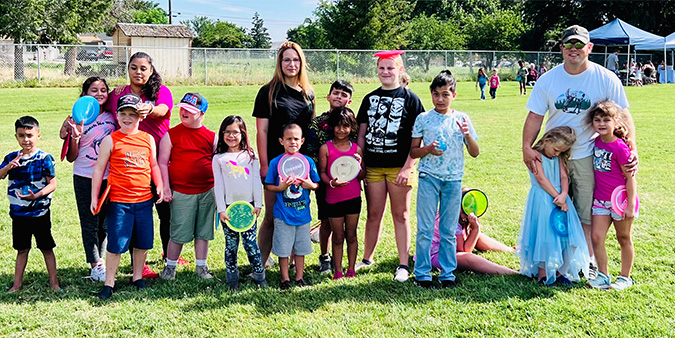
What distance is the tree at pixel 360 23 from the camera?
3978cm

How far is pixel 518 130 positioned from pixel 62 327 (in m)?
11.7

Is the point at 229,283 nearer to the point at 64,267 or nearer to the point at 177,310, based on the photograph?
the point at 177,310

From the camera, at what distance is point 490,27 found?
4731 cm

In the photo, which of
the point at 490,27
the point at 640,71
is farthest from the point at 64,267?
the point at 490,27

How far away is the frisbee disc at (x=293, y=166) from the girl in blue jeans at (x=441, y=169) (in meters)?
0.83

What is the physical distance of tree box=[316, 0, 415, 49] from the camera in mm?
39781

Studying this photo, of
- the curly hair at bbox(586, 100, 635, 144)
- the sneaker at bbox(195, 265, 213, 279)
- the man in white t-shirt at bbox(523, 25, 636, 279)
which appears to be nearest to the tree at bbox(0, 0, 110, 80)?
the sneaker at bbox(195, 265, 213, 279)

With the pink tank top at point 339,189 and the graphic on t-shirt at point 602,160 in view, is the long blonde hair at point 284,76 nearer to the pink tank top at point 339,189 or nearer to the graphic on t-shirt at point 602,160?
the pink tank top at point 339,189

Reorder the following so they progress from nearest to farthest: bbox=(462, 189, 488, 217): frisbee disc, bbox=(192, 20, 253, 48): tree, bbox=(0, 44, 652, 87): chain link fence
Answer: bbox=(462, 189, 488, 217): frisbee disc
bbox=(0, 44, 652, 87): chain link fence
bbox=(192, 20, 253, 48): tree

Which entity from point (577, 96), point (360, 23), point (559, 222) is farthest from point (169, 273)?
point (360, 23)

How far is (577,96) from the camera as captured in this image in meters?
4.25

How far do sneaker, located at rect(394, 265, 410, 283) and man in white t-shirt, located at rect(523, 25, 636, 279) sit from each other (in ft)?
4.12

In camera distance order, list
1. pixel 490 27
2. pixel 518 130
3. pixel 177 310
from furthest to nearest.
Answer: pixel 490 27
pixel 518 130
pixel 177 310

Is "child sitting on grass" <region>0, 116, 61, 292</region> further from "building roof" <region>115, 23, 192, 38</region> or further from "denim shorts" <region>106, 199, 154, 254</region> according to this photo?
"building roof" <region>115, 23, 192, 38</region>
